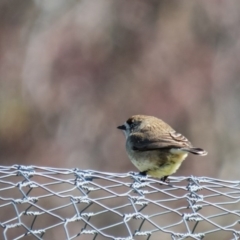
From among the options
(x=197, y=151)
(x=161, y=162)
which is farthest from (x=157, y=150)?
(x=197, y=151)

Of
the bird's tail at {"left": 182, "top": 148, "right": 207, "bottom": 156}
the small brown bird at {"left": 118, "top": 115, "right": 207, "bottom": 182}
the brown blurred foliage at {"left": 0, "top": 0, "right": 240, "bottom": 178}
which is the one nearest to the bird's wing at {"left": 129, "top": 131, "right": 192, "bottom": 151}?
the small brown bird at {"left": 118, "top": 115, "right": 207, "bottom": 182}

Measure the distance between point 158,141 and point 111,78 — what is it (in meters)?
8.73

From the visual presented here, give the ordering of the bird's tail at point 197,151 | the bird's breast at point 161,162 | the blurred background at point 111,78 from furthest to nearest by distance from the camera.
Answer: the blurred background at point 111,78, the bird's breast at point 161,162, the bird's tail at point 197,151

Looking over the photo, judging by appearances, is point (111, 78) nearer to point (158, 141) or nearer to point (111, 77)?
point (111, 77)

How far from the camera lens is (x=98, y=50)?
15.6 meters

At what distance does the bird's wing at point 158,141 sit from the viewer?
677 centimetres

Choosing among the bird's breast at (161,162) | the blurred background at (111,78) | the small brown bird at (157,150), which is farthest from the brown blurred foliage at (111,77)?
the bird's breast at (161,162)

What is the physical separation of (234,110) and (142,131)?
9.39 meters

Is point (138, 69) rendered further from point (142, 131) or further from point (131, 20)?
point (142, 131)

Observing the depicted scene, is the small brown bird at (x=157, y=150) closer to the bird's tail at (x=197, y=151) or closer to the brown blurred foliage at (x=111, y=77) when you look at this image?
the bird's tail at (x=197, y=151)

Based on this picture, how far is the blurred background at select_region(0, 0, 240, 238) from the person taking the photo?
1493 cm

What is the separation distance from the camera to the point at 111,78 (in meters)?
15.6

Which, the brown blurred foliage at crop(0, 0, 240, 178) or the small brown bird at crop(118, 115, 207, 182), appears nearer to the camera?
the small brown bird at crop(118, 115, 207, 182)

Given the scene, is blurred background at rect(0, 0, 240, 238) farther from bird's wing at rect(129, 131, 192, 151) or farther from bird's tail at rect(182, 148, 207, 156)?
bird's tail at rect(182, 148, 207, 156)
